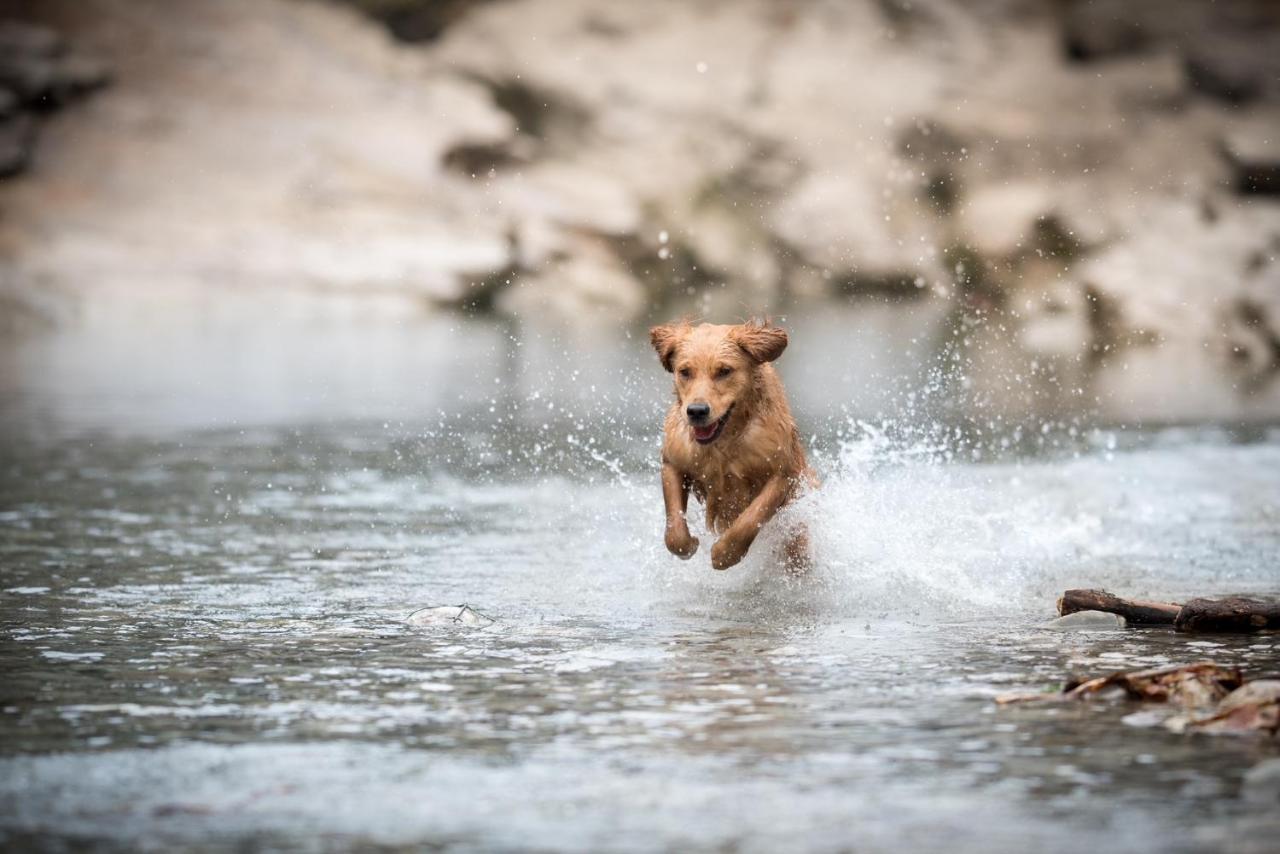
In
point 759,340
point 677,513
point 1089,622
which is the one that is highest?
point 759,340

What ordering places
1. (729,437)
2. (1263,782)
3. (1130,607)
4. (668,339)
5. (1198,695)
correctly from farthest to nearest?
(668,339)
(729,437)
(1130,607)
(1198,695)
(1263,782)

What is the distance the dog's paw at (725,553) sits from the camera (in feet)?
25.9

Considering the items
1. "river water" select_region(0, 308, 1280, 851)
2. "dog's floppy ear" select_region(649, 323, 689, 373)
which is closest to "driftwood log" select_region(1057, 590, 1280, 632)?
"river water" select_region(0, 308, 1280, 851)

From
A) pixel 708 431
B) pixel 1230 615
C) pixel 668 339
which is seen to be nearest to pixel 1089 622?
pixel 1230 615

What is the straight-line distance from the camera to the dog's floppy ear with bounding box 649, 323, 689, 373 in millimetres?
8266

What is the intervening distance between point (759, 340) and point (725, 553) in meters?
1.10

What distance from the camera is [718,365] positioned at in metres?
7.93

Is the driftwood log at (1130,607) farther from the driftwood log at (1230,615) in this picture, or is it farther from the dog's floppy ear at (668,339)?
the dog's floppy ear at (668,339)

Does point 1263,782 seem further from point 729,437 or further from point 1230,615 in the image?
point 729,437

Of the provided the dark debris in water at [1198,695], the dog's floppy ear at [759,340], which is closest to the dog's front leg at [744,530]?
the dog's floppy ear at [759,340]

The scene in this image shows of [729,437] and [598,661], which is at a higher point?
[729,437]

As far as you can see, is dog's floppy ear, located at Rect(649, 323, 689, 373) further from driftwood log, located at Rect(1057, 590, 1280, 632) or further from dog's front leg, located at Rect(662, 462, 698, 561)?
driftwood log, located at Rect(1057, 590, 1280, 632)

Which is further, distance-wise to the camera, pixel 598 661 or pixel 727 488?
pixel 727 488

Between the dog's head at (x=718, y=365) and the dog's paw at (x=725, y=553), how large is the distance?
52cm
